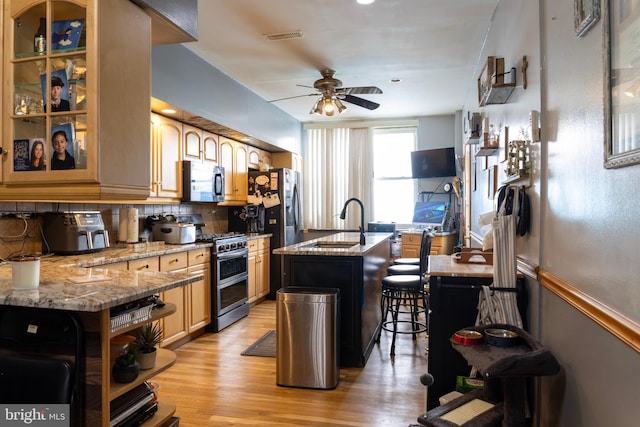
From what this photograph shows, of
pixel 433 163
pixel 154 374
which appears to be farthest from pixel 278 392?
pixel 433 163

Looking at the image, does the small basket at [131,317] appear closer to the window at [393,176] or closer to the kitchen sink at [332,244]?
the kitchen sink at [332,244]

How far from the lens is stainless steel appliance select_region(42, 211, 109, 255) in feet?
10.2

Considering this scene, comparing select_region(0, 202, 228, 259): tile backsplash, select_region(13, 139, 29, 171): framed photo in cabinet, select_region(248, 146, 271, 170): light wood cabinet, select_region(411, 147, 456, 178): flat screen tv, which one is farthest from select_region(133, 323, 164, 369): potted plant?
select_region(411, 147, 456, 178): flat screen tv

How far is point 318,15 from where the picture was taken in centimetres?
334

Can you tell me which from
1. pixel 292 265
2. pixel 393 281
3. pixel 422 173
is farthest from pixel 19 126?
pixel 422 173

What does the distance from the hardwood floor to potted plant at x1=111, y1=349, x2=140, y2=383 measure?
89cm

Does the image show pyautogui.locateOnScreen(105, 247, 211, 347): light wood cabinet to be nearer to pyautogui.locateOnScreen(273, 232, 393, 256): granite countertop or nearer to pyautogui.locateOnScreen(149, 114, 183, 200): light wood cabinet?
pyautogui.locateOnScreen(149, 114, 183, 200): light wood cabinet

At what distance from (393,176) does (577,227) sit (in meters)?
5.61

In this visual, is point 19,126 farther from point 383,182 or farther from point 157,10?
point 383,182

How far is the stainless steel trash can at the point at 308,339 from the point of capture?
9.89 ft

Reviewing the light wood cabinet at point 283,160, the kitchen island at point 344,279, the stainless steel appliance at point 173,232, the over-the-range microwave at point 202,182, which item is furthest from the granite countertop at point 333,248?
the light wood cabinet at point 283,160

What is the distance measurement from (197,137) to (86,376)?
337 cm

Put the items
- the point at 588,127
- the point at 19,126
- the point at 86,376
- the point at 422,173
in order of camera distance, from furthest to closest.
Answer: the point at 422,173, the point at 19,126, the point at 86,376, the point at 588,127

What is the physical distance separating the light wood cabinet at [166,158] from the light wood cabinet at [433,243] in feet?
10.9
